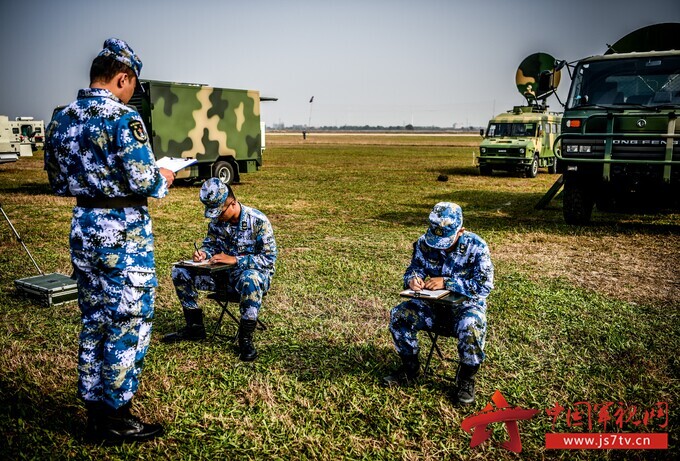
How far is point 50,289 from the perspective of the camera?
518 cm

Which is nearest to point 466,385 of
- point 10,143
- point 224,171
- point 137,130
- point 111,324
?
point 111,324

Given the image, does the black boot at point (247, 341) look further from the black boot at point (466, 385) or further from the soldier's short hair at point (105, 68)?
the soldier's short hair at point (105, 68)

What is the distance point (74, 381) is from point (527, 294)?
Answer: 4408 millimetres

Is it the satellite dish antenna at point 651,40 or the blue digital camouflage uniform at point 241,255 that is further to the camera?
the satellite dish antenna at point 651,40

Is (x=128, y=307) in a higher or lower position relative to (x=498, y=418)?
higher

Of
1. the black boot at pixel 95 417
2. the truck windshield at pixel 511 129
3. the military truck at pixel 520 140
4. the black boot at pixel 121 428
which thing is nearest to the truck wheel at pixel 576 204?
the black boot at pixel 121 428

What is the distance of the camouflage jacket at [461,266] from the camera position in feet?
11.6

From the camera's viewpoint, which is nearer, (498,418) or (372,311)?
(498,418)

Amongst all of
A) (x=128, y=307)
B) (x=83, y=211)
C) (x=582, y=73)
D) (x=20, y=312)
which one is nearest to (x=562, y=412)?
(x=128, y=307)

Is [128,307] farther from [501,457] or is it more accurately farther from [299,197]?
[299,197]

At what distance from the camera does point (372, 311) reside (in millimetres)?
5277

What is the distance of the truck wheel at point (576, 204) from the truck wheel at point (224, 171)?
9796mm

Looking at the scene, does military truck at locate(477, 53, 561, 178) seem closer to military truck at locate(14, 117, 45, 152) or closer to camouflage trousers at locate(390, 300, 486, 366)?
camouflage trousers at locate(390, 300, 486, 366)

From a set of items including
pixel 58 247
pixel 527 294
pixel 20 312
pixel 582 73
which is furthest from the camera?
pixel 582 73
